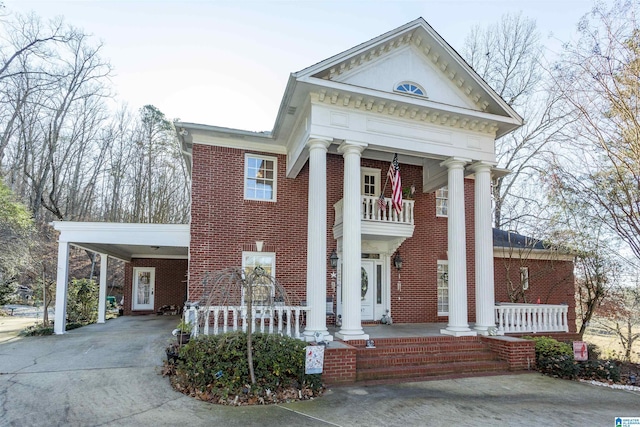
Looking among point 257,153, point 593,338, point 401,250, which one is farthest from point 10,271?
point 593,338

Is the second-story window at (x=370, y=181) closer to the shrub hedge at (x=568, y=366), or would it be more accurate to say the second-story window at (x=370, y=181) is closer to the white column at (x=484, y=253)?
the white column at (x=484, y=253)

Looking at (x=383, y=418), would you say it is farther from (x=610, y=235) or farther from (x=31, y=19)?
(x=31, y=19)

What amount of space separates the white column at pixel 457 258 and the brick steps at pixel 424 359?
42cm

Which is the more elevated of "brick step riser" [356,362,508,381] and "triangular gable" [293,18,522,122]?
"triangular gable" [293,18,522,122]

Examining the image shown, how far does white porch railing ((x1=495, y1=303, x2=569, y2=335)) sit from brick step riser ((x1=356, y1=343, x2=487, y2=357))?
1332 mm

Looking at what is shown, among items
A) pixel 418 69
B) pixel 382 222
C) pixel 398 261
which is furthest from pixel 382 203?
pixel 418 69

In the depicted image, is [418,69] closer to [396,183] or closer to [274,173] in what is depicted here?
[396,183]

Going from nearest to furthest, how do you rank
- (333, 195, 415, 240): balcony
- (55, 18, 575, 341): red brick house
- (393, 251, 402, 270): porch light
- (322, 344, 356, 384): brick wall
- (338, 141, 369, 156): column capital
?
(322, 344, 356, 384): brick wall, (55, 18, 575, 341): red brick house, (338, 141, 369, 156): column capital, (333, 195, 415, 240): balcony, (393, 251, 402, 270): porch light

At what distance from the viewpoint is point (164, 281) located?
18328 millimetres

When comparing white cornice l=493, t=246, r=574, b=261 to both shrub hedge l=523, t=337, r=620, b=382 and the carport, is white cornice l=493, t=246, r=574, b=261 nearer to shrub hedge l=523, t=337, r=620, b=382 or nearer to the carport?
shrub hedge l=523, t=337, r=620, b=382

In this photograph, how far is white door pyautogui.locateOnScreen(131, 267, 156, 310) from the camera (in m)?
18.1

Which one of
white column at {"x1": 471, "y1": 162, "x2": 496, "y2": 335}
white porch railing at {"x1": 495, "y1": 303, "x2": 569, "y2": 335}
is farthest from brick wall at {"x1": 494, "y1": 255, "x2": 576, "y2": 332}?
white column at {"x1": 471, "y1": 162, "x2": 496, "y2": 335}

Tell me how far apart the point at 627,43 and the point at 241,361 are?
9.25 metres

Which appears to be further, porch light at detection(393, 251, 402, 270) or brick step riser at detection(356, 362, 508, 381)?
porch light at detection(393, 251, 402, 270)
